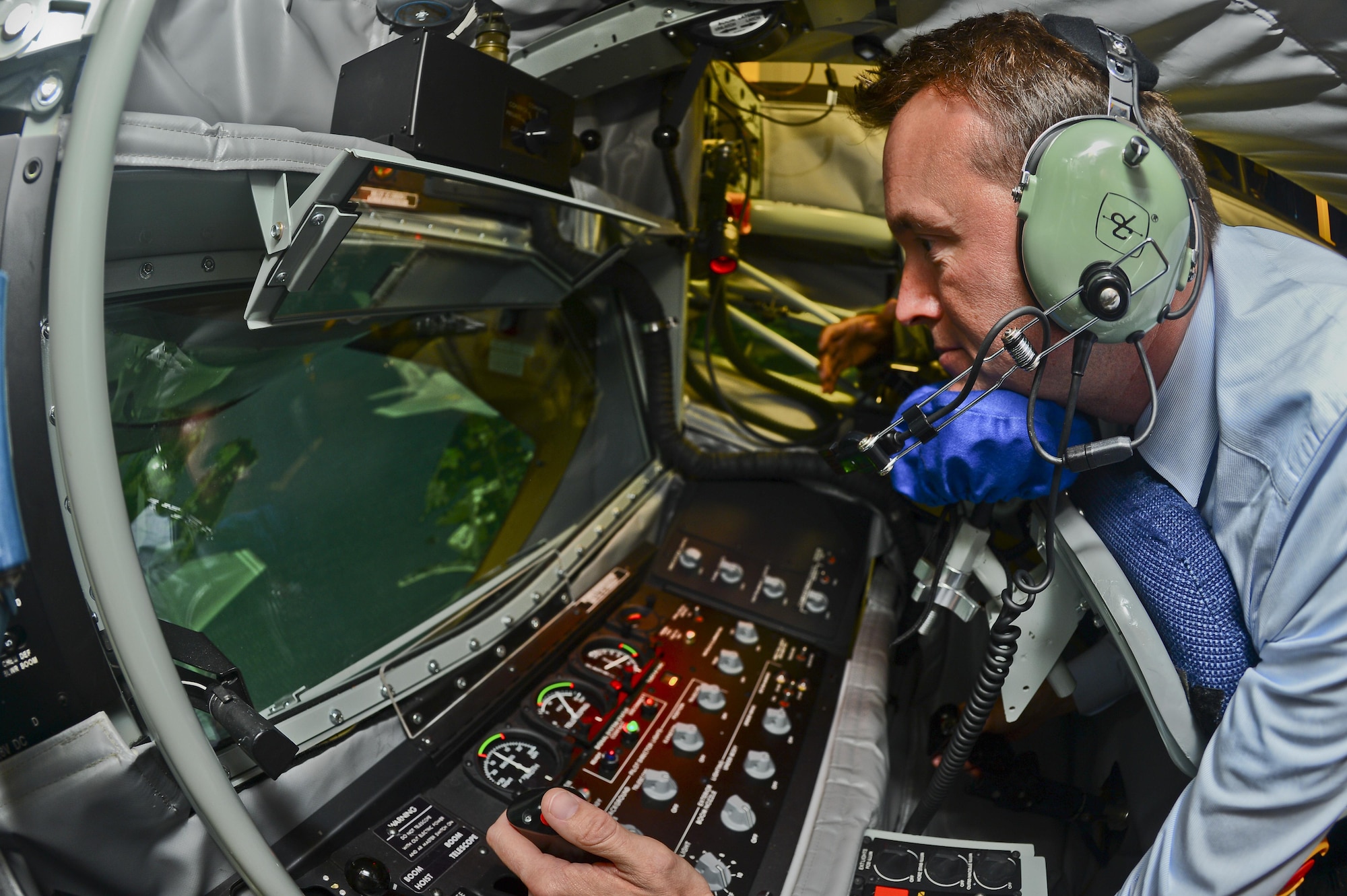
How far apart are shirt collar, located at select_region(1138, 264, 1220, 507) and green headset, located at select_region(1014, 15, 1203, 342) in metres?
0.21

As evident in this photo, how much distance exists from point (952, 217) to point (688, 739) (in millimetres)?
1050

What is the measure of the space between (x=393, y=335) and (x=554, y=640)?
74 centimetres

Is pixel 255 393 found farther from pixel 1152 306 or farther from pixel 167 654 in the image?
pixel 1152 306

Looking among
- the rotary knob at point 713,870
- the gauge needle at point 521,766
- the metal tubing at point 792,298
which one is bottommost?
the rotary knob at point 713,870

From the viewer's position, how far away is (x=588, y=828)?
1068 mm

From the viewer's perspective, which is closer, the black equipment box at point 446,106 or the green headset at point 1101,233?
the green headset at point 1101,233

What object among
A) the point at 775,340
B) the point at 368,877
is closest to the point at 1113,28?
the point at 775,340

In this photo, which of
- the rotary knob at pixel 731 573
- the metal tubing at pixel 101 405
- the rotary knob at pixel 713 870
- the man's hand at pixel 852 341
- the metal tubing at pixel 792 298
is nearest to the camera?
the metal tubing at pixel 101 405

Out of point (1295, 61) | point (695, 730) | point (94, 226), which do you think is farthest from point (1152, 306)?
point (94, 226)

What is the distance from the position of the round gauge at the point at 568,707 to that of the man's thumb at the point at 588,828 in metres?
0.44

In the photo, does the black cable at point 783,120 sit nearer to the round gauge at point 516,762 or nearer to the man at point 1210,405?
the man at point 1210,405

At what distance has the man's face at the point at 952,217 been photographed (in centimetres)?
116

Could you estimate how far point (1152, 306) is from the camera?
105cm

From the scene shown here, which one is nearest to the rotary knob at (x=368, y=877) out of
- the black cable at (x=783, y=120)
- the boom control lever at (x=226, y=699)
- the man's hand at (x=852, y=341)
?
the boom control lever at (x=226, y=699)
